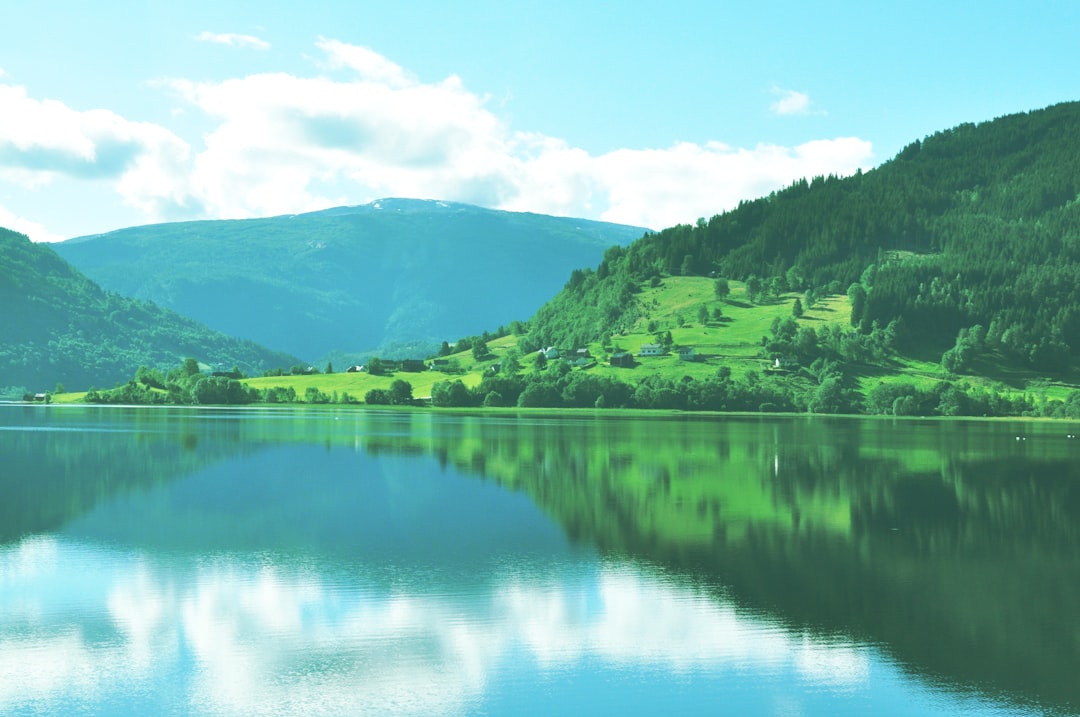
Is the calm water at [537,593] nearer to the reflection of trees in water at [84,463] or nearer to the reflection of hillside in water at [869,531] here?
the reflection of hillside in water at [869,531]

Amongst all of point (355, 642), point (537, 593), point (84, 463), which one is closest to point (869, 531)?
point (537, 593)

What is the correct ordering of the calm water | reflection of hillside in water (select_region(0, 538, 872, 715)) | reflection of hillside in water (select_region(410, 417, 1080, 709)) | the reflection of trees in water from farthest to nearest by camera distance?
the reflection of trees in water → reflection of hillside in water (select_region(410, 417, 1080, 709)) → the calm water → reflection of hillside in water (select_region(0, 538, 872, 715))

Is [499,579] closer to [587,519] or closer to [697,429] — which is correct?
[587,519]

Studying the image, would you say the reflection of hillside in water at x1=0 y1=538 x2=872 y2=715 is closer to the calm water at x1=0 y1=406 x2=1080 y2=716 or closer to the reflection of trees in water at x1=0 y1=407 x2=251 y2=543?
the calm water at x1=0 y1=406 x2=1080 y2=716

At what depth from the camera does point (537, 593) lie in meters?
35.8

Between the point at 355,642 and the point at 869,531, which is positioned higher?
the point at 355,642

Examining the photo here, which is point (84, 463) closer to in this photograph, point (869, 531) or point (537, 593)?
point (537, 593)

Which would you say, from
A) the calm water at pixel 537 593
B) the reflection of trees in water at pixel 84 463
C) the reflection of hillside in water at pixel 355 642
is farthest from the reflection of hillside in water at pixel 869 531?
the reflection of trees in water at pixel 84 463

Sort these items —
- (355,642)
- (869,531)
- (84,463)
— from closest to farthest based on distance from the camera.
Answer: (355,642) < (869,531) < (84,463)

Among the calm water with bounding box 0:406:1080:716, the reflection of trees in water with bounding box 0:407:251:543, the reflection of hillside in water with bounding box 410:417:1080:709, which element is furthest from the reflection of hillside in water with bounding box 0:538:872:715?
the reflection of trees in water with bounding box 0:407:251:543

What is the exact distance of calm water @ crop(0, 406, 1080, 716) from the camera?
84.1ft

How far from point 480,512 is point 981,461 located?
5643 centimetres

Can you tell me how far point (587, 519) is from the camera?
176 feet

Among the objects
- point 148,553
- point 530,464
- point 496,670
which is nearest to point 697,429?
point 530,464
